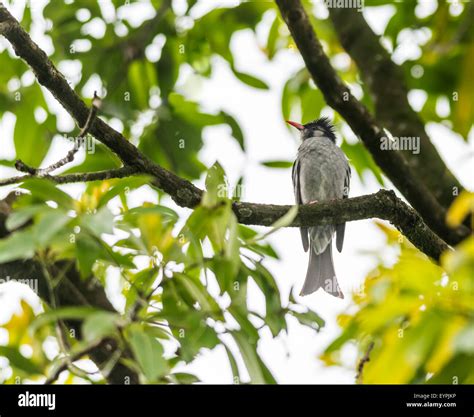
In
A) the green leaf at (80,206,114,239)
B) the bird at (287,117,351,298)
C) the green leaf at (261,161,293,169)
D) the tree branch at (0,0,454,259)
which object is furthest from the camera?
the bird at (287,117,351,298)

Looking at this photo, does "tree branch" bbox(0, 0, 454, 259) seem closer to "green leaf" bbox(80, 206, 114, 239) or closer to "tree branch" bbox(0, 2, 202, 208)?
"tree branch" bbox(0, 2, 202, 208)

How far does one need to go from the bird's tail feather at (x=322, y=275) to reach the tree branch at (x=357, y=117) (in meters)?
0.73

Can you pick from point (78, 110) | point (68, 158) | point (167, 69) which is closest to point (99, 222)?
point (68, 158)

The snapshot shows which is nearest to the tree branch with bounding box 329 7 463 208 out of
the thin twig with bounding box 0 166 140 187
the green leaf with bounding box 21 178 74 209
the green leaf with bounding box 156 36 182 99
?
the green leaf with bounding box 156 36 182 99

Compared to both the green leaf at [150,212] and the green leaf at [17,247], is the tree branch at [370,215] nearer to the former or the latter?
the green leaf at [150,212]

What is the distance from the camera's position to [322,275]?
4449 millimetres

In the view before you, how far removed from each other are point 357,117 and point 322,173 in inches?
71.7

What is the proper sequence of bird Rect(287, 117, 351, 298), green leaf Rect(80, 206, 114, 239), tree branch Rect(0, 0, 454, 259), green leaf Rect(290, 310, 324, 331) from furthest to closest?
bird Rect(287, 117, 351, 298) < tree branch Rect(0, 0, 454, 259) < green leaf Rect(290, 310, 324, 331) < green leaf Rect(80, 206, 114, 239)

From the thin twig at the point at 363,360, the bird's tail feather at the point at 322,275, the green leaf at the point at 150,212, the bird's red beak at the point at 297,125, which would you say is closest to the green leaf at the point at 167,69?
the bird's red beak at the point at 297,125

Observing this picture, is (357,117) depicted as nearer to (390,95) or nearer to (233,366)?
(390,95)

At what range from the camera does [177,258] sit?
72.2 inches

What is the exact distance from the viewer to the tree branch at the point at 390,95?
3.49 m

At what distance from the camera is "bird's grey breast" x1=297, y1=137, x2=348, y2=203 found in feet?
16.9
